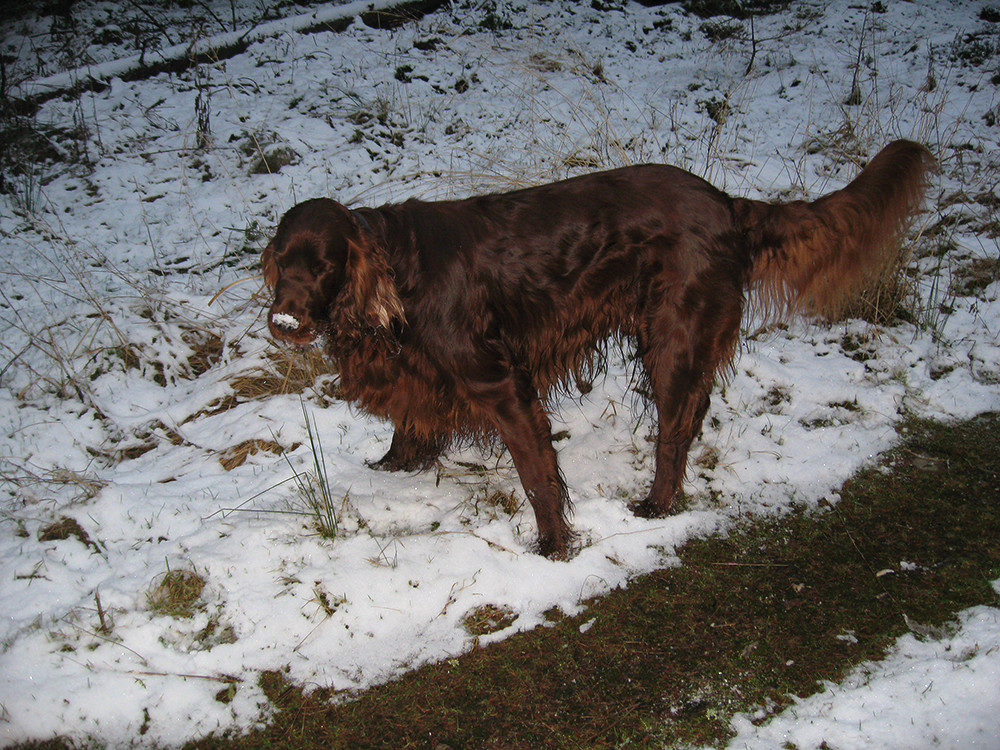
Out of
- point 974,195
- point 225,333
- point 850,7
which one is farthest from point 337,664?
point 850,7

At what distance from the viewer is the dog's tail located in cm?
258

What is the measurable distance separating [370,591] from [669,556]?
3.37 feet

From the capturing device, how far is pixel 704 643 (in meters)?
2.20

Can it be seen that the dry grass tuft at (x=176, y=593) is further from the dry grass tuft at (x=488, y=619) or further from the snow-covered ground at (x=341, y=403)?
the dry grass tuft at (x=488, y=619)

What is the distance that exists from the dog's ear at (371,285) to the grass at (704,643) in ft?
3.54

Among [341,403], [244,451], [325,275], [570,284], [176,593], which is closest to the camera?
[325,275]

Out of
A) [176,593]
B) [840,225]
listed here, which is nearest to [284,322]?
[176,593]

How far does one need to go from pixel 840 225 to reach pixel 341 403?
2.25 m

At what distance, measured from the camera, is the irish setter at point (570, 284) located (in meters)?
2.43

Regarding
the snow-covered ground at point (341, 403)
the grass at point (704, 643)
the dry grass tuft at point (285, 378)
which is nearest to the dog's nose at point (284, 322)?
the snow-covered ground at point (341, 403)

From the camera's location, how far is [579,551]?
101 inches

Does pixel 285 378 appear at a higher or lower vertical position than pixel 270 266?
lower

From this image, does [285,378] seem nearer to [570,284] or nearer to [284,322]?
[284,322]

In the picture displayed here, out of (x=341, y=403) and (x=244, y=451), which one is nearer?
(x=244, y=451)
